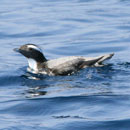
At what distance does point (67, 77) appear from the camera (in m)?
15.1

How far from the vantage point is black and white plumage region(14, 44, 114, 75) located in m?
15.4

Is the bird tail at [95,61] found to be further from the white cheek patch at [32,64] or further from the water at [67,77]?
the white cheek patch at [32,64]

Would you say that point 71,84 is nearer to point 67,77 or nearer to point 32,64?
point 67,77

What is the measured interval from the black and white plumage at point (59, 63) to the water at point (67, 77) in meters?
0.22

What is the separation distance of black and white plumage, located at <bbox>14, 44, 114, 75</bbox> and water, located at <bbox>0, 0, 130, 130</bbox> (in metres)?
0.22

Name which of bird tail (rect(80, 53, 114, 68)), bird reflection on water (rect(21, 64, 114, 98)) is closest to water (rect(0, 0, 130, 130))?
bird reflection on water (rect(21, 64, 114, 98))

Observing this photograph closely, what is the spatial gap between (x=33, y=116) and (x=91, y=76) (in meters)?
3.55

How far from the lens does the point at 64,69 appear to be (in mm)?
15320

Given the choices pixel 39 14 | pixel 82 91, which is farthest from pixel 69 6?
pixel 82 91

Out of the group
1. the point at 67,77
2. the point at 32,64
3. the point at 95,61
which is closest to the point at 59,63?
the point at 67,77

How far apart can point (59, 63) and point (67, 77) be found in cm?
51

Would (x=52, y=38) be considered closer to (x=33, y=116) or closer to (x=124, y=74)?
(x=124, y=74)

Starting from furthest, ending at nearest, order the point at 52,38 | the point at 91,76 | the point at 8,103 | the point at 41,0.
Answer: the point at 41,0 < the point at 52,38 < the point at 91,76 < the point at 8,103

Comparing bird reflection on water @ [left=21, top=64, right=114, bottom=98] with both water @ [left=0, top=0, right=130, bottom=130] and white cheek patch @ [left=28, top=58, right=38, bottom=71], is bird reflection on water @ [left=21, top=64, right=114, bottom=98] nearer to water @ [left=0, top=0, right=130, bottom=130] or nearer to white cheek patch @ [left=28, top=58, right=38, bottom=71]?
water @ [left=0, top=0, right=130, bottom=130]
